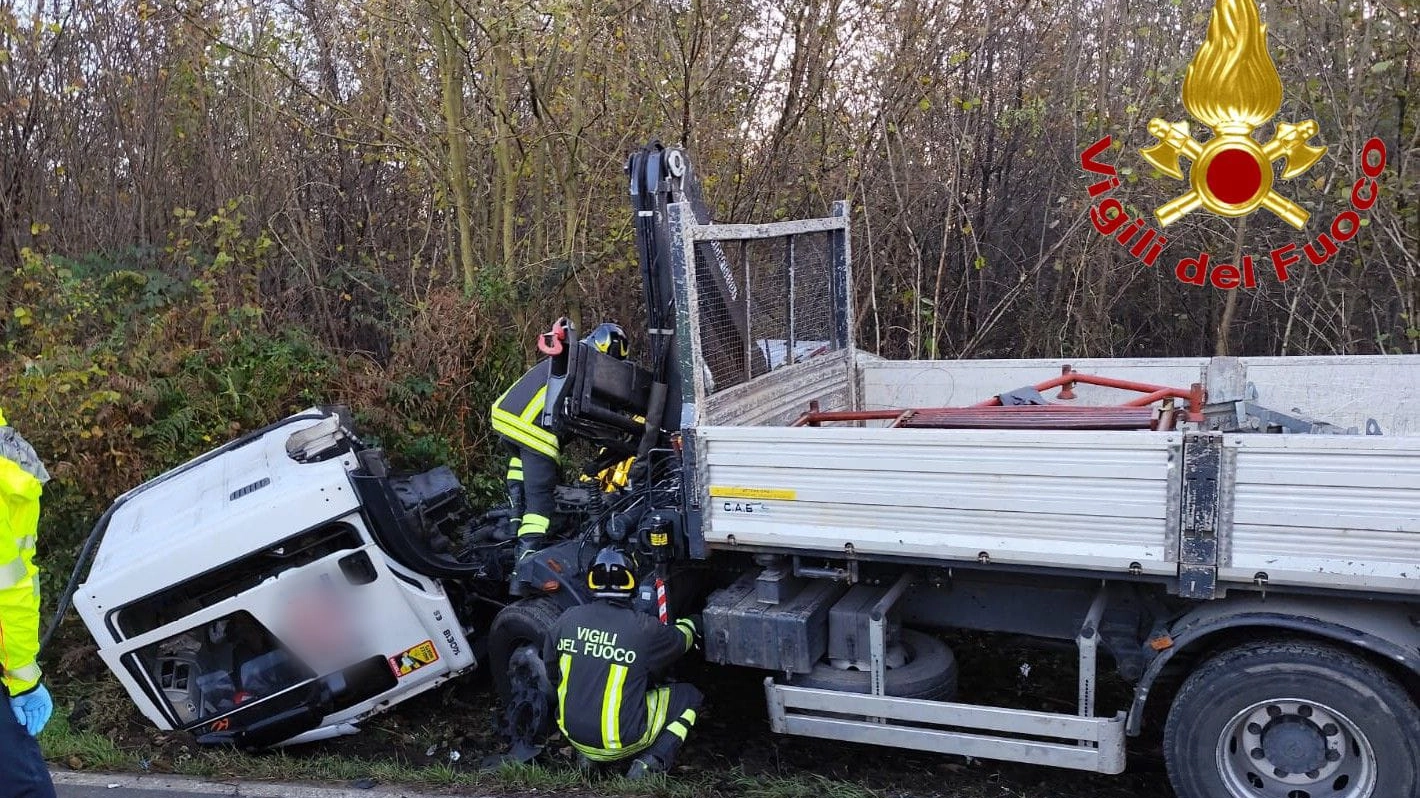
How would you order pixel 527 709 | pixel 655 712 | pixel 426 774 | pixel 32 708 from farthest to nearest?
1. pixel 527 709
2. pixel 426 774
3. pixel 655 712
4. pixel 32 708

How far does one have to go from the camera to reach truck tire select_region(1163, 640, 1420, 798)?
3.34 meters

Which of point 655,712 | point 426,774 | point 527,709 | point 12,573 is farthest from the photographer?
point 527,709

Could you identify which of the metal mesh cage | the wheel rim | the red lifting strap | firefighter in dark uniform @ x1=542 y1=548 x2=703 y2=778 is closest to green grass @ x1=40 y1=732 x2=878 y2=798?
firefighter in dark uniform @ x1=542 y1=548 x2=703 y2=778

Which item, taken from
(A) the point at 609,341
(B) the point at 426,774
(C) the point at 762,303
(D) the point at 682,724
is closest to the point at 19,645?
(B) the point at 426,774

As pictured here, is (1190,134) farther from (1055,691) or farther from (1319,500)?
(1319,500)

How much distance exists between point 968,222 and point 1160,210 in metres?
1.35

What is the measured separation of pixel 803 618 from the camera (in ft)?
13.8

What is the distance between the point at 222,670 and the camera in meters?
4.80

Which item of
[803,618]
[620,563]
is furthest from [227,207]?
[803,618]

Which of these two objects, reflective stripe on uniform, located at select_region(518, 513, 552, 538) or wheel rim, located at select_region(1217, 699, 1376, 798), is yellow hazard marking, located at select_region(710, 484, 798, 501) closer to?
reflective stripe on uniform, located at select_region(518, 513, 552, 538)

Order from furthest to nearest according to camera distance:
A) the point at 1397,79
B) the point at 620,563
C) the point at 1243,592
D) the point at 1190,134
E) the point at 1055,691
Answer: the point at 1190,134 < the point at 1397,79 < the point at 1055,691 < the point at 620,563 < the point at 1243,592

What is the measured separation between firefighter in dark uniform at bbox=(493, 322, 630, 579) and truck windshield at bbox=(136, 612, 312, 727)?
1.18m

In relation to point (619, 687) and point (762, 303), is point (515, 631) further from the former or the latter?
point (762, 303)

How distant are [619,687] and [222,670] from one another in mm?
1979
